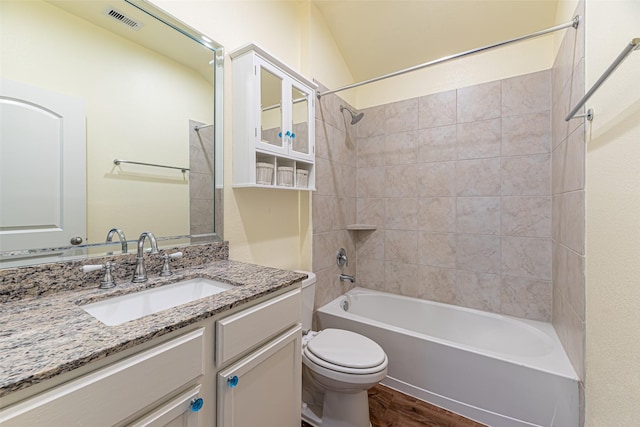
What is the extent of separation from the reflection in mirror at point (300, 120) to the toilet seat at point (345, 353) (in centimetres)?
117

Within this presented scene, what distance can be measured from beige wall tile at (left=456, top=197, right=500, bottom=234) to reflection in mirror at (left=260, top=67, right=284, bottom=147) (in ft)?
5.12

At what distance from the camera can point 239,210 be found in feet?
5.00

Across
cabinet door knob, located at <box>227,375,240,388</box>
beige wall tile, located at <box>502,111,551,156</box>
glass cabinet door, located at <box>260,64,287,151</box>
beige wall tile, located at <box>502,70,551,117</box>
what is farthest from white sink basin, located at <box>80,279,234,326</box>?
beige wall tile, located at <box>502,70,551,117</box>

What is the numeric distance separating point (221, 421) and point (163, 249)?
730mm

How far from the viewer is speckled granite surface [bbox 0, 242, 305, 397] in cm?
49

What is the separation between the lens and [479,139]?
2.07 m

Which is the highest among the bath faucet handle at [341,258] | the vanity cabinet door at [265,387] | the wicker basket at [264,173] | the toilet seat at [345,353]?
the wicker basket at [264,173]

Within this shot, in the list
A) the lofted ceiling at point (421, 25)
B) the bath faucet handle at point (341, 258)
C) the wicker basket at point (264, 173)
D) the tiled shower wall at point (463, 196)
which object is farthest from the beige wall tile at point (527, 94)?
the wicker basket at point (264, 173)

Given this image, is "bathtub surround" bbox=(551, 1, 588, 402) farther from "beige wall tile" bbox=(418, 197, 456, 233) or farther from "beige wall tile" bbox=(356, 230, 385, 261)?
"beige wall tile" bbox=(356, 230, 385, 261)

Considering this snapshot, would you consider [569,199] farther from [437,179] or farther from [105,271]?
[105,271]

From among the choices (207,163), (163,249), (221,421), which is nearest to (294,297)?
(221,421)

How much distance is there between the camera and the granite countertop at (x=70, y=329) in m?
0.49

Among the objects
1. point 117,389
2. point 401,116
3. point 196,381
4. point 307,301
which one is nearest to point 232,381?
point 196,381

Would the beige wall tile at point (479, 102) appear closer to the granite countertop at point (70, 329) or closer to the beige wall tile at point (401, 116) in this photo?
the beige wall tile at point (401, 116)
